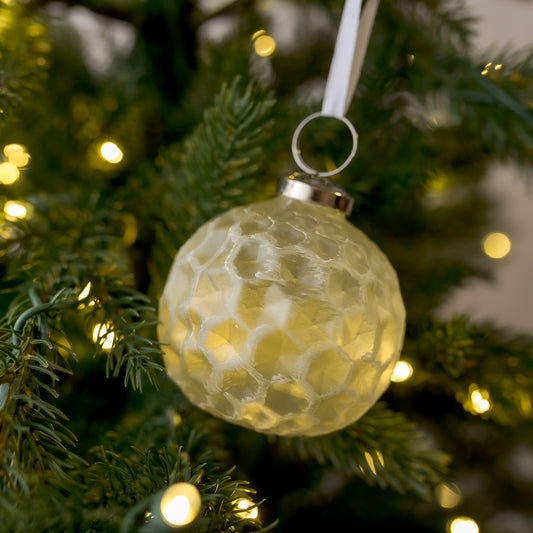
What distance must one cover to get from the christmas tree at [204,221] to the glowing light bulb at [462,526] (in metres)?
0.04

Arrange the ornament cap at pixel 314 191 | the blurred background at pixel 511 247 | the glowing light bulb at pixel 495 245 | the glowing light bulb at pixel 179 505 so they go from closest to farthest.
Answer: the glowing light bulb at pixel 179 505 < the ornament cap at pixel 314 191 < the glowing light bulb at pixel 495 245 < the blurred background at pixel 511 247

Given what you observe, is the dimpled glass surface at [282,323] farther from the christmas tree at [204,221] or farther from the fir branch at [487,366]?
the fir branch at [487,366]

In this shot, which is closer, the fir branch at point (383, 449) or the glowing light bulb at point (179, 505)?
the glowing light bulb at point (179, 505)

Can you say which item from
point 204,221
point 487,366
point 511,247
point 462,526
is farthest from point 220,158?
point 511,247

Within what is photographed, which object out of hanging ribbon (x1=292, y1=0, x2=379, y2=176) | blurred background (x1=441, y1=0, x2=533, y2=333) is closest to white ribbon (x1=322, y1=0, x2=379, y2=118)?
hanging ribbon (x1=292, y1=0, x2=379, y2=176)

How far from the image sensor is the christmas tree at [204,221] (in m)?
0.23

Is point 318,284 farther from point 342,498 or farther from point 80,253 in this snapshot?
point 342,498

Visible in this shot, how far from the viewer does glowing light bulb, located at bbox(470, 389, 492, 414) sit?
39 centimetres

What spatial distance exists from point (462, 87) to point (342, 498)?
16.3 inches

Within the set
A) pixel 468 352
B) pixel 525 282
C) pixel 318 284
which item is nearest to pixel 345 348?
pixel 318 284

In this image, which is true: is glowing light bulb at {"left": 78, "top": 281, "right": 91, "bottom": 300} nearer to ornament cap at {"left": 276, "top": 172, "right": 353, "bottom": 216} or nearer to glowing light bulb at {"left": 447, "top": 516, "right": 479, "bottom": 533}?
ornament cap at {"left": 276, "top": 172, "right": 353, "bottom": 216}

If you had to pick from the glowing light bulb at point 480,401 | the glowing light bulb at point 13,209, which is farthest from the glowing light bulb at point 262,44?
the glowing light bulb at point 480,401

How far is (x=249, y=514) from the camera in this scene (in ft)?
0.77

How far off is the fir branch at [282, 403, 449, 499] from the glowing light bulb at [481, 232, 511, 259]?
0.34 metres
